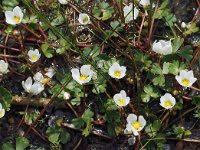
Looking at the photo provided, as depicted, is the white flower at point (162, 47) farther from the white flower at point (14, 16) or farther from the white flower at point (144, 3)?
the white flower at point (14, 16)

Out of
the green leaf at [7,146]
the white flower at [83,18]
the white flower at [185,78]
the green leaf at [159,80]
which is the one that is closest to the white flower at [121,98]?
the green leaf at [159,80]

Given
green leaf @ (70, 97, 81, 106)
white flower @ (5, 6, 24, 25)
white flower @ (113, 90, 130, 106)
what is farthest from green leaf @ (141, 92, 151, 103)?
white flower @ (5, 6, 24, 25)

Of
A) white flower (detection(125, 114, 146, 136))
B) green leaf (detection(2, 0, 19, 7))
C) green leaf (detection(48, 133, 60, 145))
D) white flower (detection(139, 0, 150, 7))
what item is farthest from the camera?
green leaf (detection(2, 0, 19, 7))

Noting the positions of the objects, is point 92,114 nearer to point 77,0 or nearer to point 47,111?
point 47,111

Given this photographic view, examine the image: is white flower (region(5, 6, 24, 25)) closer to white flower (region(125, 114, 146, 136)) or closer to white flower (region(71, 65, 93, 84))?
white flower (region(71, 65, 93, 84))

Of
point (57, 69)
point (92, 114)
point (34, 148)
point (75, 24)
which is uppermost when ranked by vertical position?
point (75, 24)

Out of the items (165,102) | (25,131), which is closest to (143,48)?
(165,102)
